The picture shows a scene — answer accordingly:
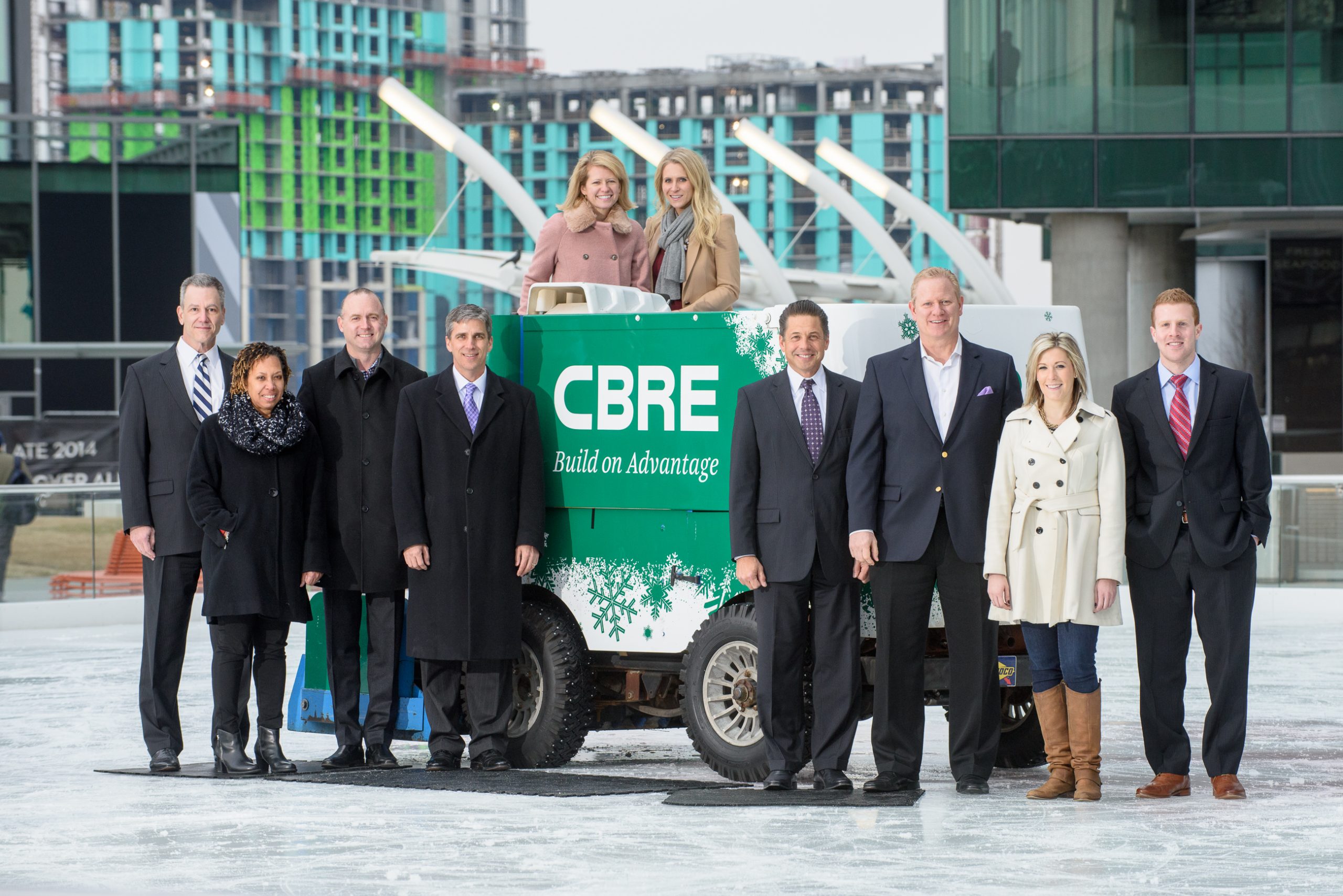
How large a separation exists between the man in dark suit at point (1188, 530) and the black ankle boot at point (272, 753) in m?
3.58

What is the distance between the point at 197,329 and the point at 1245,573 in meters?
4.48

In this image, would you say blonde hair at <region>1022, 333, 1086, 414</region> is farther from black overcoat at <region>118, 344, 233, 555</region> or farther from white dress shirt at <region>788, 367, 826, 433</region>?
black overcoat at <region>118, 344, 233, 555</region>

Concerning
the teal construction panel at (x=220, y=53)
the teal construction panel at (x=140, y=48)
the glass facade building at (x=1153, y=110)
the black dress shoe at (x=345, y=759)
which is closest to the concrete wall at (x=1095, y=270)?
the glass facade building at (x=1153, y=110)

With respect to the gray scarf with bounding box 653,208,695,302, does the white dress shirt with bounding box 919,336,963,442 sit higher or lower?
lower

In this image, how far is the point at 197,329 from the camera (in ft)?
28.7

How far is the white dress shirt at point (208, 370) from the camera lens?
879 centimetres

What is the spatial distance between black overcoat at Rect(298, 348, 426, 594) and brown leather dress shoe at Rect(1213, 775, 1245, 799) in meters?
3.53

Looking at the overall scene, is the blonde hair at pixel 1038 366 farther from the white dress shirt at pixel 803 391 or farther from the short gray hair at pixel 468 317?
the short gray hair at pixel 468 317

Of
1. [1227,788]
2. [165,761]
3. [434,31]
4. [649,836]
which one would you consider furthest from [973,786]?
[434,31]

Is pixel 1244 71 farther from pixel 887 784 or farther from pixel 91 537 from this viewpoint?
pixel 887 784

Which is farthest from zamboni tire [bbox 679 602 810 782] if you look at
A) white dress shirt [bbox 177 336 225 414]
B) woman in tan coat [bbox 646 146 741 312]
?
white dress shirt [bbox 177 336 225 414]

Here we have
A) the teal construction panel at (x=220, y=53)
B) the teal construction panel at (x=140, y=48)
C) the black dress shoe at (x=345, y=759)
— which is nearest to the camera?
the black dress shoe at (x=345, y=759)

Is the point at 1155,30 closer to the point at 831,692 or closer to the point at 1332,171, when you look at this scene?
the point at 1332,171

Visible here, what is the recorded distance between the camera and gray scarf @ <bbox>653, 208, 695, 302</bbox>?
9.21 m
